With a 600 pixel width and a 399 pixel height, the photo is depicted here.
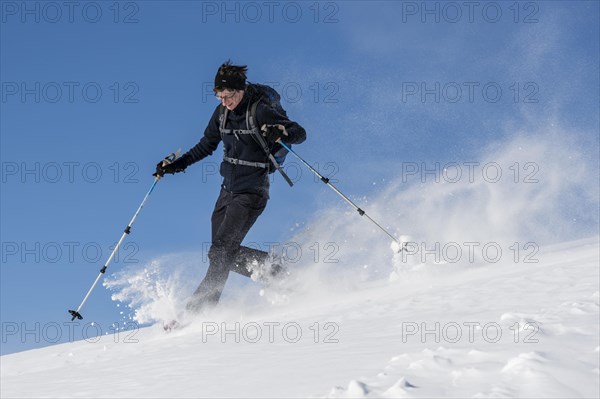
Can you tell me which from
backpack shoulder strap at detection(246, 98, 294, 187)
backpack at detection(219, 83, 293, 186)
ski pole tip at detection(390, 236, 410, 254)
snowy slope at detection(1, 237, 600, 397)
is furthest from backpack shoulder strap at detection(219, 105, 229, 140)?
ski pole tip at detection(390, 236, 410, 254)

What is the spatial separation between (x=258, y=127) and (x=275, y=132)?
0.34 meters

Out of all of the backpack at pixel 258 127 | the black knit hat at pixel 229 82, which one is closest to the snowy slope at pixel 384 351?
the backpack at pixel 258 127

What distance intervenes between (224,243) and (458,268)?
3297 millimetres

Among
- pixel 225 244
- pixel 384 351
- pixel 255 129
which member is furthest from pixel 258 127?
pixel 384 351

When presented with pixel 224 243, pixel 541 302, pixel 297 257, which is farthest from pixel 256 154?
pixel 541 302

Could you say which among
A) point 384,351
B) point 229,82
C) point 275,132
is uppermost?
point 229,82

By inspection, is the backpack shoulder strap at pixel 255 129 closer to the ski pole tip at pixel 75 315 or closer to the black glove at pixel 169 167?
the black glove at pixel 169 167

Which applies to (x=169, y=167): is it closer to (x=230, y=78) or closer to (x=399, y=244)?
(x=230, y=78)

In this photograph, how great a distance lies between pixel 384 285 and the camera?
8.45 meters

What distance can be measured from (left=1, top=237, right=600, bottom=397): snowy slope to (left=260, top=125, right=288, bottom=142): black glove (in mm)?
1993

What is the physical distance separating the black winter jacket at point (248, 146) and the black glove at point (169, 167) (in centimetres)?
80

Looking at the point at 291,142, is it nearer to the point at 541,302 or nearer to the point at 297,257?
the point at 297,257

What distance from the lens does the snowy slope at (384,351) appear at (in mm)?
3295

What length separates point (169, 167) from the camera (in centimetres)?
845
